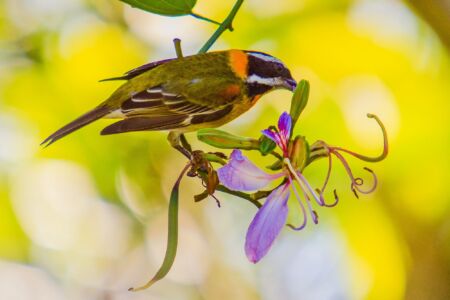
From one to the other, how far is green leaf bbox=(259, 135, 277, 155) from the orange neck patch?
0.64 meters

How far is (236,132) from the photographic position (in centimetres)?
278

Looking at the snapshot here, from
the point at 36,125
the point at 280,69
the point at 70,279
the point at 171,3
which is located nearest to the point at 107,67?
the point at 36,125

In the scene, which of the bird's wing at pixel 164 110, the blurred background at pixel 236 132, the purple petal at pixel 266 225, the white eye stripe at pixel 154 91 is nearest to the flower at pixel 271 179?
the purple petal at pixel 266 225

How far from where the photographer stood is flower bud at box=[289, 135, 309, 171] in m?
1.12

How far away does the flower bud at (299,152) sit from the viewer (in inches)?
44.2

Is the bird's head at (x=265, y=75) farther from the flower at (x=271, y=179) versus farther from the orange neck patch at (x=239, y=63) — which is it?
the flower at (x=271, y=179)

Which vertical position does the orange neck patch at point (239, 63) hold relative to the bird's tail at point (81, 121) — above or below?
above

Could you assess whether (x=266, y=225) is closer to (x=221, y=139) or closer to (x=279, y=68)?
(x=221, y=139)

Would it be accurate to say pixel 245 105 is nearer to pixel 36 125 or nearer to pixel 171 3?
pixel 171 3

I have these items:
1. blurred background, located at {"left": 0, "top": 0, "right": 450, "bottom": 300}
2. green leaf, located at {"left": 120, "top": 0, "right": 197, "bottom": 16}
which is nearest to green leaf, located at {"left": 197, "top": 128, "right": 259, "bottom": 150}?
green leaf, located at {"left": 120, "top": 0, "right": 197, "bottom": 16}

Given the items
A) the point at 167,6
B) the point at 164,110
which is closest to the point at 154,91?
the point at 164,110

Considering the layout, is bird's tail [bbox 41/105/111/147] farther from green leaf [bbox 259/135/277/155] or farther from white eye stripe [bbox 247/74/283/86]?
green leaf [bbox 259/135/277/155]

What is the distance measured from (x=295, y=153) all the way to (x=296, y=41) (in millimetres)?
1906

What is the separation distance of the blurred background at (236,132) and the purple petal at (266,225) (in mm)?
1574
